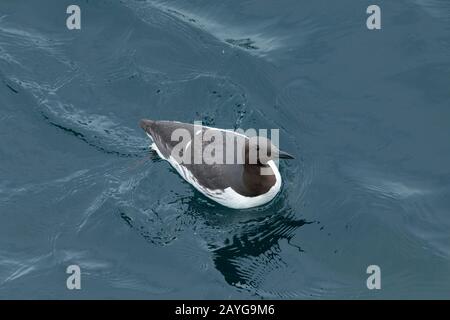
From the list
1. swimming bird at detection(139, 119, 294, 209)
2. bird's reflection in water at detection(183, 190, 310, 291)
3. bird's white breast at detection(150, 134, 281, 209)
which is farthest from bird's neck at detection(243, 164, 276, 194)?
bird's reflection in water at detection(183, 190, 310, 291)

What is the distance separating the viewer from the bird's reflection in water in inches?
536

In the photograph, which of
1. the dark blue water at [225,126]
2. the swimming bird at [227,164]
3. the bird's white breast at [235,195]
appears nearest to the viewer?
the dark blue water at [225,126]

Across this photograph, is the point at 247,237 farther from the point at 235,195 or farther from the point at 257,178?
the point at 257,178

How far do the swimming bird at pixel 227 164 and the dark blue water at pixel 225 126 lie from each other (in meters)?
0.36

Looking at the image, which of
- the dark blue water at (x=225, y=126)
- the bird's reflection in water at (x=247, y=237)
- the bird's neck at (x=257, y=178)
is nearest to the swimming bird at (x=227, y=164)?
the bird's neck at (x=257, y=178)

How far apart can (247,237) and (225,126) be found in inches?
107

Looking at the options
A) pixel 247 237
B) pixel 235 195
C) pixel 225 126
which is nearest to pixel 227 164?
pixel 235 195

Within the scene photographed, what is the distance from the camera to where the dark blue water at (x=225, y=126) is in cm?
1360

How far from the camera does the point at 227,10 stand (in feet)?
60.3

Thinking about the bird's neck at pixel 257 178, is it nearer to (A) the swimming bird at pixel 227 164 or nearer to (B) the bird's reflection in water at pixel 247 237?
(A) the swimming bird at pixel 227 164

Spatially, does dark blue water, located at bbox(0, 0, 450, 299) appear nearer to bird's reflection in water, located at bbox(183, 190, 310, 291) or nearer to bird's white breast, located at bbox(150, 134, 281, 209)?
bird's reflection in water, located at bbox(183, 190, 310, 291)

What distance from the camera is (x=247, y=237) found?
1425 centimetres

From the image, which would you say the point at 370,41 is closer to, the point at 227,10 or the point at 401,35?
the point at 401,35
